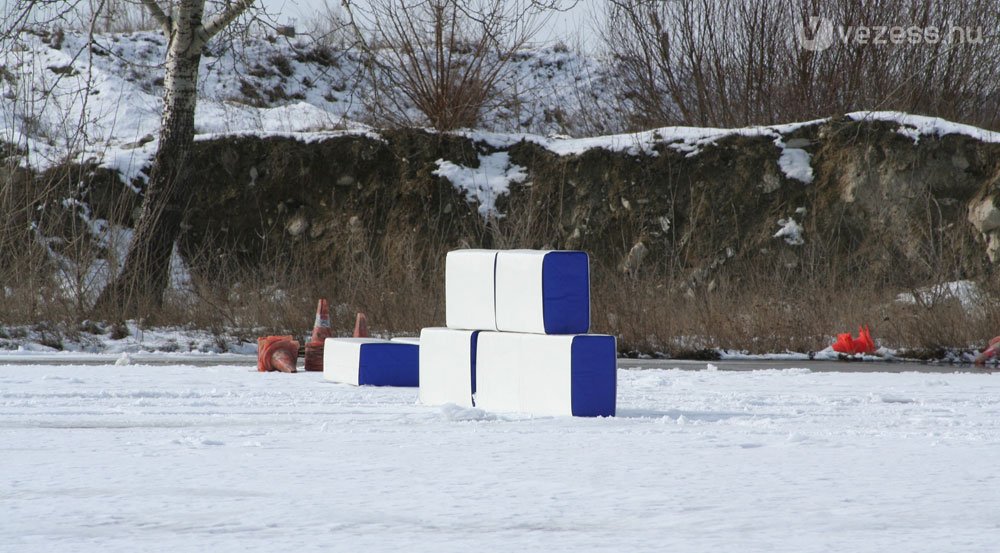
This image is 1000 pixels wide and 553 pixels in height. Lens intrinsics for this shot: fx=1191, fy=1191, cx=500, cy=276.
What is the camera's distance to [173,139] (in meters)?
15.8

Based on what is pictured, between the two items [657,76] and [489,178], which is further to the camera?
[657,76]

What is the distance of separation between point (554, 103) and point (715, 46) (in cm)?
1053

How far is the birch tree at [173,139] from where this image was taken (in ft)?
50.1

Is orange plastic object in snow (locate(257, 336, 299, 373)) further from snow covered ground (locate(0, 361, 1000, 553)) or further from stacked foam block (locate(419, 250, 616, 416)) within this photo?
stacked foam block (locate(419, 250, 616, 416))

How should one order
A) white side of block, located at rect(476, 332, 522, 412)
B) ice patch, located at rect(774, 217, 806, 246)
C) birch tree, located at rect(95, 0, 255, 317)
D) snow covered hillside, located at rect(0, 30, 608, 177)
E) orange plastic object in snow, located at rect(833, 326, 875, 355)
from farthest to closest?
snow covered hillside, located at rect(0, 30, 608, 177) → ice patch, located at rect(774, 217, 806, 246) → birch tree, located at rect(95, 0, 255, 317) → orange plastic object in snow, located at rect(833, 326, 875, 355) → white side of block, located at rect(476, 332, 522, 412)

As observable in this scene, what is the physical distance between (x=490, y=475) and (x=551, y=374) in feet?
6.64

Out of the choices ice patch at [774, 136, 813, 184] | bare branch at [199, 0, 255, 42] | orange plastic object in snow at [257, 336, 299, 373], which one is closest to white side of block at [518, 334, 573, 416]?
orange plastic object in snow at [257, 336, 299, 373]

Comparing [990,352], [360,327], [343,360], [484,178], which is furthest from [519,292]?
[484,178]

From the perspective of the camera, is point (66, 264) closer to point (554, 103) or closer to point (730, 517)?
point (730, 517)

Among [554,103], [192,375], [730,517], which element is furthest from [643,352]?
[554,103]

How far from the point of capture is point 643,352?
13078 millimetres

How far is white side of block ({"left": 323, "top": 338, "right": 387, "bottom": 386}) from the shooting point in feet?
28.2

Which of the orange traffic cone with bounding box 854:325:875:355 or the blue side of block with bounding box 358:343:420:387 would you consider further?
the orange traffic cone with bounding box 854:325:875:355

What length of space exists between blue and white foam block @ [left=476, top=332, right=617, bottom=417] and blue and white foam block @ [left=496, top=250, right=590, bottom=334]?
12 cm
